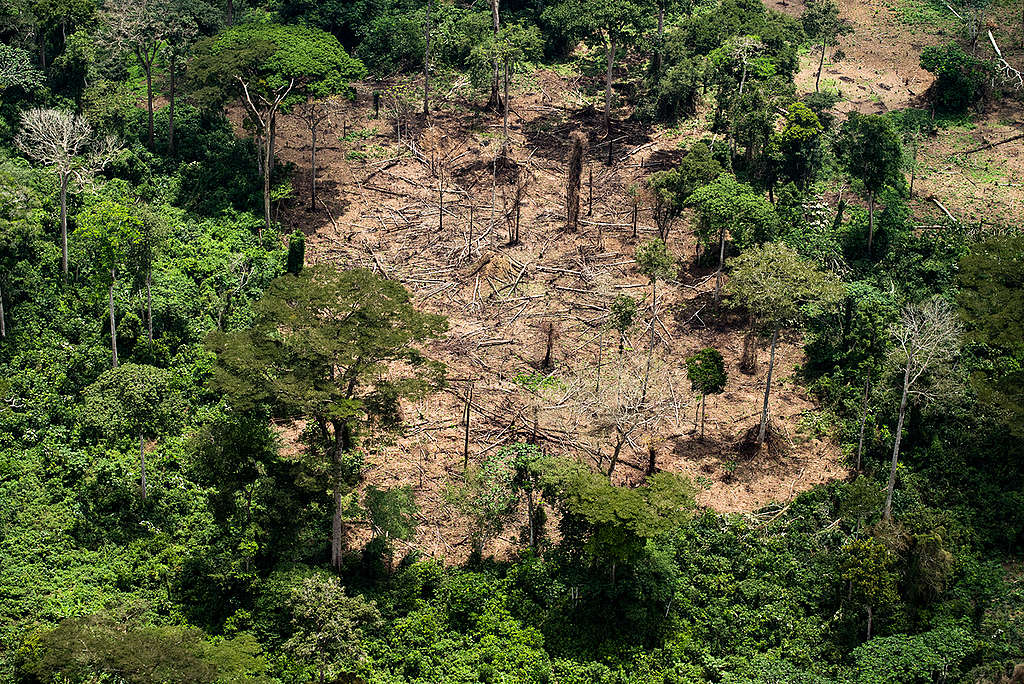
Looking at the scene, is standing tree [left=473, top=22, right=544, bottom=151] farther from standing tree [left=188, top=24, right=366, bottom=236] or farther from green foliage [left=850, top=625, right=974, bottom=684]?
green foliage [left=850, top=625, right=974, bottom=684]

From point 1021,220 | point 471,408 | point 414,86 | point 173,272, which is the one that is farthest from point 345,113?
point 1021,220

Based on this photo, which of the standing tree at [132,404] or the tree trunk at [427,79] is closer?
the standing tree at [132,404]

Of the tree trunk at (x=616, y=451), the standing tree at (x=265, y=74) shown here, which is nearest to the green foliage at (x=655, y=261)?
the tree trunk at (x=616, y=451)

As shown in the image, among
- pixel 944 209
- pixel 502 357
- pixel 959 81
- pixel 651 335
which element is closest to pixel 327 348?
pixel 502 357

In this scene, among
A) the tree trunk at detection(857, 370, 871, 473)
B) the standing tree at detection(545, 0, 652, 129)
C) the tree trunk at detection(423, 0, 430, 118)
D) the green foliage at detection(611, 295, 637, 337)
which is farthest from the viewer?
the tree trunk at detection(423, 0, 430, 118)

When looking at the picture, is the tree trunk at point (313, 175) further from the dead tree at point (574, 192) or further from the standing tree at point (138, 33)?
the dead tree at point (574, 192)

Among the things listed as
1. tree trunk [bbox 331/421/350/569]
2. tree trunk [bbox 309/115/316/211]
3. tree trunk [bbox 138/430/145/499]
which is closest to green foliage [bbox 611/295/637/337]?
tree trunk [bbox 331/421/350/569]

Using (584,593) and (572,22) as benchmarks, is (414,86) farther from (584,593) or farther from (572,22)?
(584,593)
